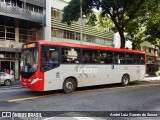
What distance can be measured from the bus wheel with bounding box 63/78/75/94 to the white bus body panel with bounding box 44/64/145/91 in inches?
10.1

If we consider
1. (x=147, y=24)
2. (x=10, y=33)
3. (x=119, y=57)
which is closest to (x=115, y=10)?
(x=147, y=24)

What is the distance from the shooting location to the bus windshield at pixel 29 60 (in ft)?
39.3

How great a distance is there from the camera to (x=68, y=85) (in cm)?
1324

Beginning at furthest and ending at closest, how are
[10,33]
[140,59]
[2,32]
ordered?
[10,33] → [2,32] → [140,59]

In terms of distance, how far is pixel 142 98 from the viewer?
1134 cm

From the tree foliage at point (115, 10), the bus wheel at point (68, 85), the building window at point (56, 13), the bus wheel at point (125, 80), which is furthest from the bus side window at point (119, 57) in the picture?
the building window at point (56, 13)

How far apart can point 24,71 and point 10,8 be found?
1418cm

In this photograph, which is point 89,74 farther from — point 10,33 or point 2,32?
point 10,33

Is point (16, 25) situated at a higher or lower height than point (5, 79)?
higher

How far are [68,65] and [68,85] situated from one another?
114 centimetres

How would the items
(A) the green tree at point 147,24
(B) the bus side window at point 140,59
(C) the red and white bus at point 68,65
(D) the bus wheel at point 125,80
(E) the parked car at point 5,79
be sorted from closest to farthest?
1. (C) the red and white bus at point 68,65
2. (D) the bus wheel at point 125,80
3. (B) the bus side window at point 140,59
4. (E) the parked car at point 5,79
5. (A) the green tree at point 147,24

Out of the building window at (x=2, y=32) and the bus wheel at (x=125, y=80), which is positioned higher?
the building window at (x=2, y=32)

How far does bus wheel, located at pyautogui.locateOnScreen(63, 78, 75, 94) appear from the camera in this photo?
1307 centimetres

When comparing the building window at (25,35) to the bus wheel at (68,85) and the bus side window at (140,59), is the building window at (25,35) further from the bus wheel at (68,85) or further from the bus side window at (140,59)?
the bus wheel at (68,85)
